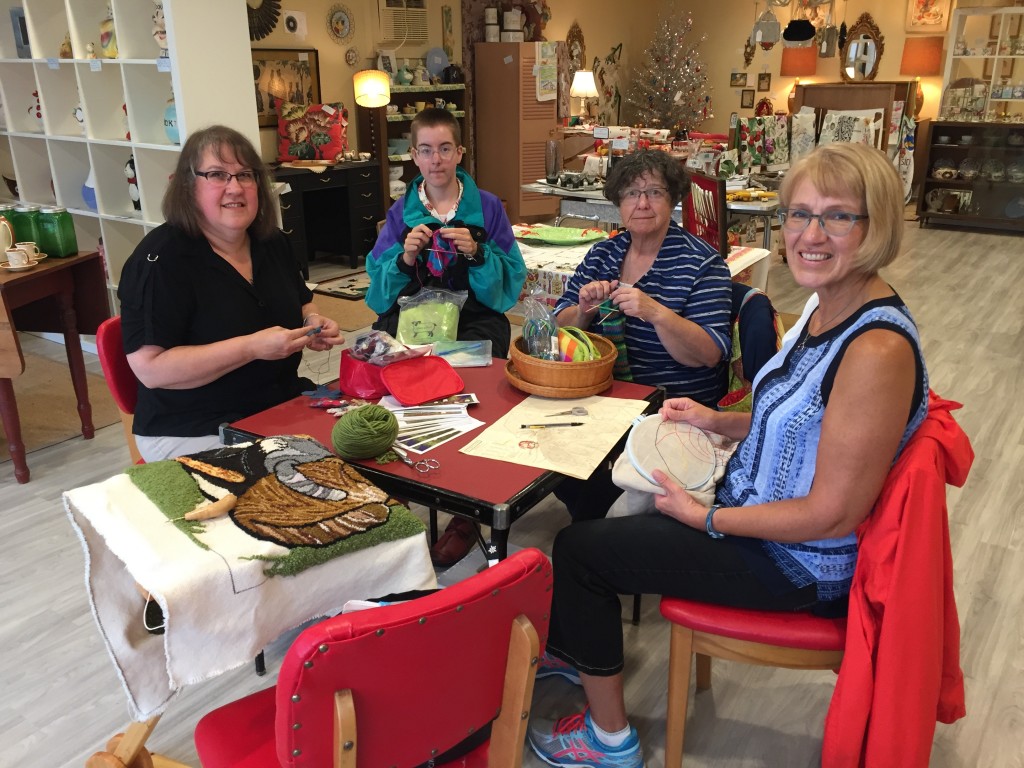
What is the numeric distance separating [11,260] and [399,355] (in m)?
2.02

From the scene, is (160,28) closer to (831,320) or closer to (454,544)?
(454,544)

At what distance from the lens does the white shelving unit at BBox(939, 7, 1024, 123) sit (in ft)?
25.5

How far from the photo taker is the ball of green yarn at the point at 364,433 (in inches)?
61.6

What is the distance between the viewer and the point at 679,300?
7.09 feet

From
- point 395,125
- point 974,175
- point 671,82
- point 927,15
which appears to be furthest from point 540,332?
point 927,15

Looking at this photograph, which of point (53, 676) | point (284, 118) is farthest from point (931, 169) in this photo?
point (53, 676)

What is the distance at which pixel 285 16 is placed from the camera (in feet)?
20.2

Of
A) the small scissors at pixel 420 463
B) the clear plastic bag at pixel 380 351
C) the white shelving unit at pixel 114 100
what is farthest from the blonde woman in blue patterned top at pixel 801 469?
the white shelving unit at pixel 114 100

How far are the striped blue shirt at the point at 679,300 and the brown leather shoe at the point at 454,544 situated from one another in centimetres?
74

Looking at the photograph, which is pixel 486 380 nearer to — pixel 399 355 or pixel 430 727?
pixel 399 355

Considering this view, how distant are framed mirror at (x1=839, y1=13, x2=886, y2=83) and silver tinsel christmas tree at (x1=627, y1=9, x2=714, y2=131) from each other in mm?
1621

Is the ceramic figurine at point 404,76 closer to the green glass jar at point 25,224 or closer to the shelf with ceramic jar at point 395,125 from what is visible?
the shelf with ceramic jar at point 395,125

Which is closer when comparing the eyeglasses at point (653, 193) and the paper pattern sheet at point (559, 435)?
the paper pattern sheet at point (559, 435)

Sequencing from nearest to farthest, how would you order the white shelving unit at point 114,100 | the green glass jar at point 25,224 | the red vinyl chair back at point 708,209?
1. the red vinyl chair back at point 708,209
2. the green glass jar at point 25,224
3. the white shelving unit at point 114,100
